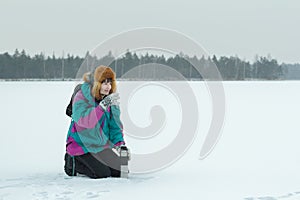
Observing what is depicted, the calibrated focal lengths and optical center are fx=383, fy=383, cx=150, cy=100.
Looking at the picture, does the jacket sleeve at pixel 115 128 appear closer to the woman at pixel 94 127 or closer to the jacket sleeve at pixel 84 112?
the woman at pixel 94 127

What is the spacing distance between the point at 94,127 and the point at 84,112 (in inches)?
8.0

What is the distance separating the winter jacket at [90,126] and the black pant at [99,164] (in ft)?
0.19

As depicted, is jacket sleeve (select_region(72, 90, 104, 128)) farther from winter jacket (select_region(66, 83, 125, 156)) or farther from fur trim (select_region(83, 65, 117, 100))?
fur trim (select_region(83, 65, 117, 100))

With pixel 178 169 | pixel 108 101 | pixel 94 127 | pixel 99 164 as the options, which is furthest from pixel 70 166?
pixel 178 169

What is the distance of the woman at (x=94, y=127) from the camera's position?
12.6ft

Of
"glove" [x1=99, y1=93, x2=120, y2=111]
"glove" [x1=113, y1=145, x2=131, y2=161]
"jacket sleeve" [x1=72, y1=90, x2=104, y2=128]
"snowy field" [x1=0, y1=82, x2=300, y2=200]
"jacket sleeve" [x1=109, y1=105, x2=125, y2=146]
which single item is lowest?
"snowy field" [x1=0, y1=82, x2=300, y2=200]

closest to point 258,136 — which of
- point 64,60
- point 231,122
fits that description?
point 231,122

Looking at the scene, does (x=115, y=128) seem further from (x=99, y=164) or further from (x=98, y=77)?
(x=98, y=77)

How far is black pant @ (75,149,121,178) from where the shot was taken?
399 cm

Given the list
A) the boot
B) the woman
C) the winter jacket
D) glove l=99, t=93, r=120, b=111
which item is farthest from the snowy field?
glove l=99, t=93, r=120, b=111

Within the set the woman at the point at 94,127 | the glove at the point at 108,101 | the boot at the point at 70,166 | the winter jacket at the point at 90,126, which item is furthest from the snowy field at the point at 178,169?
the glove at the point at 108,101

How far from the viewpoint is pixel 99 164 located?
13.1 ft

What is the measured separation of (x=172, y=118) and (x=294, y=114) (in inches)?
136

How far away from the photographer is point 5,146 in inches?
231
